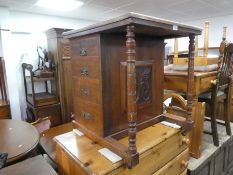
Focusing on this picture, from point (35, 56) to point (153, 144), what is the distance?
11.5 ft

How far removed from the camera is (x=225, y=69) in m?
2.11

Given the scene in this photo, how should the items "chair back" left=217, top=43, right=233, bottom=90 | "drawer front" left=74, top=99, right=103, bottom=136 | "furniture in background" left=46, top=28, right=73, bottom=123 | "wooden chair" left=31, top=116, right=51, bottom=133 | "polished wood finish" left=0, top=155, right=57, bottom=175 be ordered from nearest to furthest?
"polished wood finish" left=0, top=155, right=57, bottom=175
"drawer front" left=74, top=99, right=103, bottom=136
"chair back" left=217, top=43, right=233, bottom=90
"wooden chair" left=31, top=116, right=51, bottom=133
"furniture in background" left=46, top=28, right=73, bottom=123

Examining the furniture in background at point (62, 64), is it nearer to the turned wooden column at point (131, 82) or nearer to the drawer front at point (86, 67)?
the drawer front at point (86, 67)

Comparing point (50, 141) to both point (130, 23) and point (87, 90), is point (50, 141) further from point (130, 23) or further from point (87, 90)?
point (130, 23)

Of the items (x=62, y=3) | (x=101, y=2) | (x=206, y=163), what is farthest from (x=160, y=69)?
(x=62, y=3)

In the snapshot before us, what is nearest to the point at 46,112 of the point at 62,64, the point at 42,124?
the point at 62,64

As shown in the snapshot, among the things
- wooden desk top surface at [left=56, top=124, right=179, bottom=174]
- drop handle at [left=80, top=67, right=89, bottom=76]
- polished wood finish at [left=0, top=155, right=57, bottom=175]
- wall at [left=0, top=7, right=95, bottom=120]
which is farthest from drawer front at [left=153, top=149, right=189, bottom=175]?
wall at [left=0, top=7, right=95, bottom=120]

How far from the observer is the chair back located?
2.00 meters

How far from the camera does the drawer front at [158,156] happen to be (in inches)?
39.6

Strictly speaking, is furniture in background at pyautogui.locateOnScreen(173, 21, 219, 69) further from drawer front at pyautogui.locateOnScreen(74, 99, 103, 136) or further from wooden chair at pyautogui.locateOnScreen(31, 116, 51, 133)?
wooden chair at pyautogui.locateOnScreen(31, 116, 51, 133)

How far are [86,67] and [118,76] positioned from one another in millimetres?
210

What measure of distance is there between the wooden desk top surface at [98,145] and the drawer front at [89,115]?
0.09 metres

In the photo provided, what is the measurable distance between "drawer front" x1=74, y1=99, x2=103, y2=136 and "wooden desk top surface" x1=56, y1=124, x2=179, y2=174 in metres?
0.09

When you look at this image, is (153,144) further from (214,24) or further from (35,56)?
(214,24)
